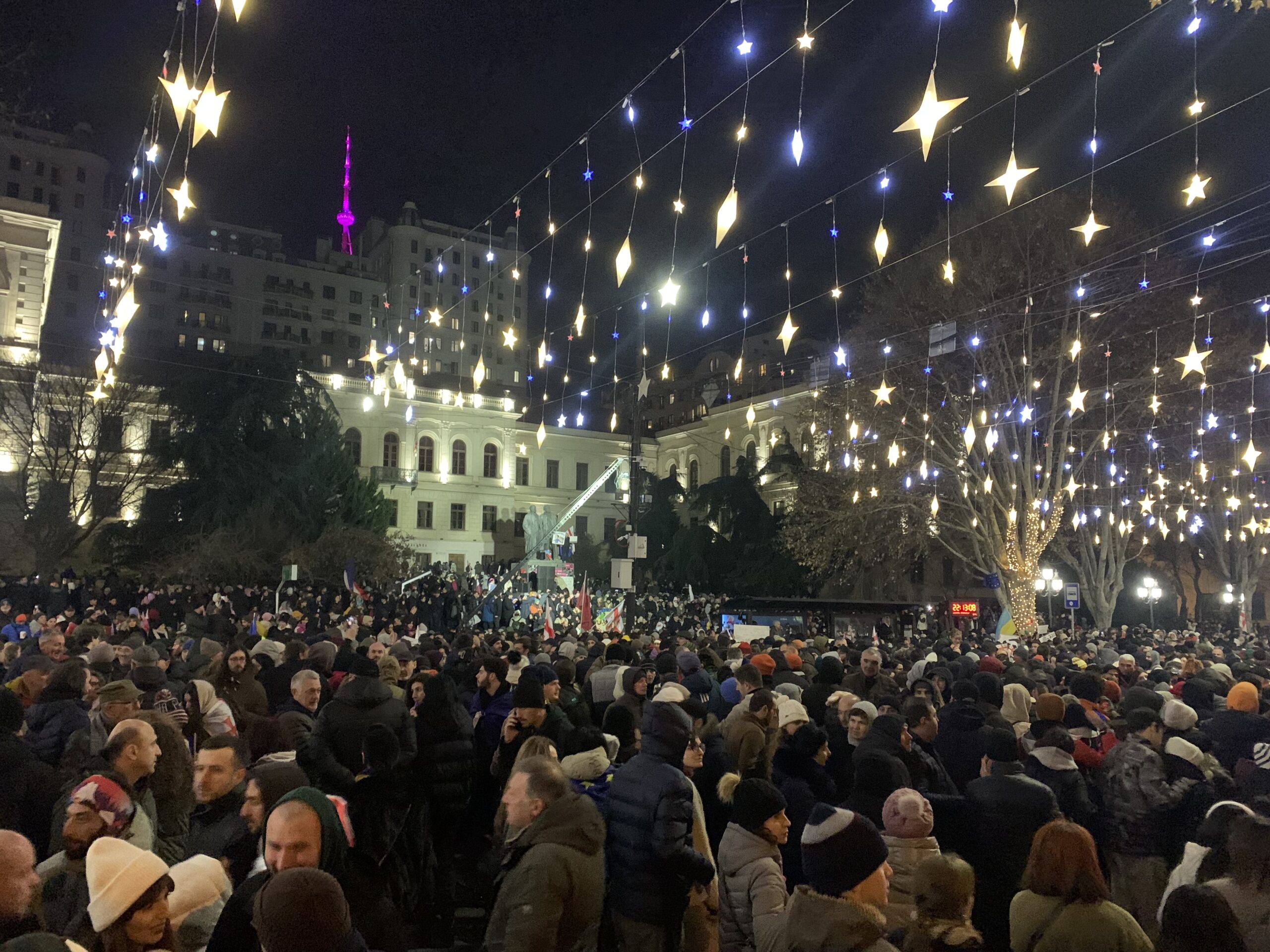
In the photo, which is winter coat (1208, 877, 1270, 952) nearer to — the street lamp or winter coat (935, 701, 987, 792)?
winter coat (935, 701, 987, 792)

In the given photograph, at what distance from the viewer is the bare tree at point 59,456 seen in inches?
1085

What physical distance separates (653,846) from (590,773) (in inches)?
21.1

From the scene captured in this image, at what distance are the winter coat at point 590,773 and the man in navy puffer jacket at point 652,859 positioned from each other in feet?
0.91

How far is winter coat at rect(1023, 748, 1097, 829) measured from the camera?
4793mm

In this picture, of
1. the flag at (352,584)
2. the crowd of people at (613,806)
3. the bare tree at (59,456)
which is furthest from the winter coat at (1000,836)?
the bare tree at (59,456)

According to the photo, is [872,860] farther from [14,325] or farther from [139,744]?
[14,325]

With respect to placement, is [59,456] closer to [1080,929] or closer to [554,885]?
[554,885]

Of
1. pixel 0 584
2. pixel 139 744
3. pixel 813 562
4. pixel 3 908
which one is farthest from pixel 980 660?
pixel 0 584

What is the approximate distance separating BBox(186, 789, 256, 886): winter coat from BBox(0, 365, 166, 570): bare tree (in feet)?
90.0

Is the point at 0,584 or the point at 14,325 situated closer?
the point at 0,584

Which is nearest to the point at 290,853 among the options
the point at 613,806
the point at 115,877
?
the point at 115,877

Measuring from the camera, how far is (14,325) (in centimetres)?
3484

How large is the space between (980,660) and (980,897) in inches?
220

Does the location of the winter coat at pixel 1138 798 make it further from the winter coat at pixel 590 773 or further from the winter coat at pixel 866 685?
the winter coat at pixel 590 773
